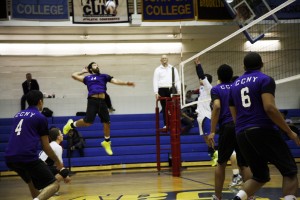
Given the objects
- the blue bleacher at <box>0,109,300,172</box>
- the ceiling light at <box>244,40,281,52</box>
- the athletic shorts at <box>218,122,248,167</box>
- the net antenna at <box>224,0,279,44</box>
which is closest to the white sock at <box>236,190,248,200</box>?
the athletic shorts at <box>218,122,248,167</box>

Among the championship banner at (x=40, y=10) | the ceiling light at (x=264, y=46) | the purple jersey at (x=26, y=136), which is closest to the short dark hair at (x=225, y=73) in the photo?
the purple jersey at (x=26, y=136)

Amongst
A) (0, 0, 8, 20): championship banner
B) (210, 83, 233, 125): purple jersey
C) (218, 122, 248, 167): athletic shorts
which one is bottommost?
(218, 122, 248, 167): athletic shorts

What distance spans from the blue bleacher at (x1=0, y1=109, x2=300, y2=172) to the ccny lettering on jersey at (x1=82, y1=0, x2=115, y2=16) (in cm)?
411

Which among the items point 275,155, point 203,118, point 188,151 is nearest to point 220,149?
point 275,155

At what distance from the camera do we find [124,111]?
2002cm

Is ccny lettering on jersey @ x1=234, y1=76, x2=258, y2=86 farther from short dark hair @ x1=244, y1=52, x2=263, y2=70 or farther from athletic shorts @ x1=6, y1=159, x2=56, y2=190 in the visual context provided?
athletic shorts @ x1=6, y1=159, x2=56, y2=190

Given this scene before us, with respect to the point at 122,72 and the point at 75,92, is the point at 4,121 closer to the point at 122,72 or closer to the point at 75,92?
the point at 75,92

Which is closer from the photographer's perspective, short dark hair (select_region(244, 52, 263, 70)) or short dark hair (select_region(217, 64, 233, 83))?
short dark hair (select_region(244, 52, 263, 70))

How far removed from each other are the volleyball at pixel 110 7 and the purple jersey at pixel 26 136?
10.2 metres

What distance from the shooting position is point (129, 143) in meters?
16.7

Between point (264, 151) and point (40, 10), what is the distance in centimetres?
1272

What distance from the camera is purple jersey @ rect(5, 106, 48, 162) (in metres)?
6.41

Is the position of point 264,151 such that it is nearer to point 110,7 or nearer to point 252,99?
point 252,99

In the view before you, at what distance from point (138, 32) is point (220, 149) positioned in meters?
13.0
